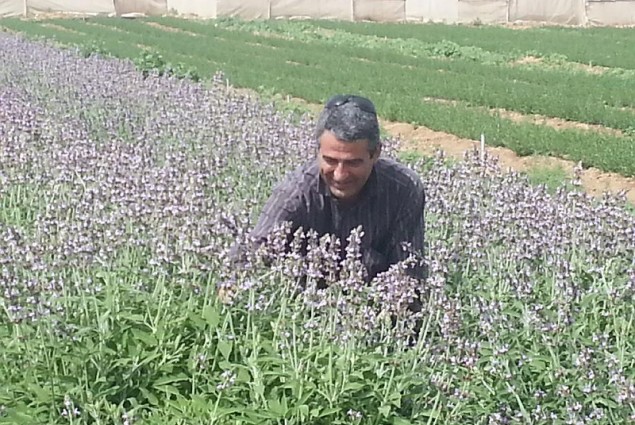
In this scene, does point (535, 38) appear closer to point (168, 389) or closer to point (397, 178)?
point (397, 178)

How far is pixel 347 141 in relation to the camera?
416 cm

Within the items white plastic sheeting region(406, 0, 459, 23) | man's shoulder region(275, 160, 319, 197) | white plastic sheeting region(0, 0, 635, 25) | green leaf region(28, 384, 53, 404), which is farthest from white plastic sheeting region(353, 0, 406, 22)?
green leaf region(28, 384, 53, 404)

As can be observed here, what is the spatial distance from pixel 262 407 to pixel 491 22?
33.0m

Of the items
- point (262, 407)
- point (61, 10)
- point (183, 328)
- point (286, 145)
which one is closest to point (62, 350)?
point (183, 328)

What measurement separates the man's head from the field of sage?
1.42ft

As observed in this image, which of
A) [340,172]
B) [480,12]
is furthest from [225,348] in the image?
[480,12]

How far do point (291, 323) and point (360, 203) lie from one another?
969mm

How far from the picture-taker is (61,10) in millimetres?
33656

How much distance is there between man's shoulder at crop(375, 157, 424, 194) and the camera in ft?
15.3

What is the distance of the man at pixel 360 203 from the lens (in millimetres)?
4301

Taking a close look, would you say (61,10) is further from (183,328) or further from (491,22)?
(183,328)

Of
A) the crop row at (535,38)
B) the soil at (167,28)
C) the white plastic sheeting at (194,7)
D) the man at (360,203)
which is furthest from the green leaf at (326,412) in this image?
the white plastic sheeting at (194,7)

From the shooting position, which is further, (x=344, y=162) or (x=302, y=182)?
(x=302, y=182)

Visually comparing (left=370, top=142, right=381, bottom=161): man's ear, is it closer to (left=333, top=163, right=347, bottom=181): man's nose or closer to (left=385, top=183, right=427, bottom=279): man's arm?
(left=333, top=163, right=347, bottom=181): man's nose
